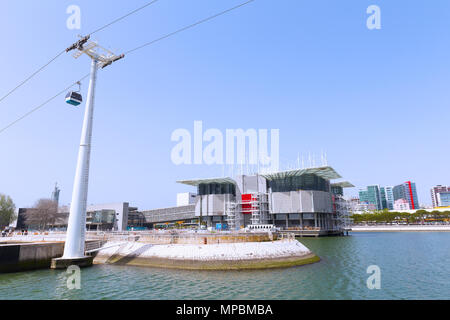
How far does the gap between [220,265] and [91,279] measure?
50.1 feet

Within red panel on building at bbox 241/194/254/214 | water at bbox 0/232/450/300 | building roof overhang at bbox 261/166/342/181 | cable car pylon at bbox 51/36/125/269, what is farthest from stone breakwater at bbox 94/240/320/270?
red panel on building at bbox 241/194/254/214

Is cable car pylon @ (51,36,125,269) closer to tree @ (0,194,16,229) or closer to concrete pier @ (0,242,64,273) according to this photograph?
concrete pier @ (0,242,64,273)

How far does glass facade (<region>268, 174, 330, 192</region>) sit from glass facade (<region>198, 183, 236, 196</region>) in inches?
796

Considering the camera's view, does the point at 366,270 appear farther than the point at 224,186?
No

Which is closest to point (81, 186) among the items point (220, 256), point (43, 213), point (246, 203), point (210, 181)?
point (220, 256)

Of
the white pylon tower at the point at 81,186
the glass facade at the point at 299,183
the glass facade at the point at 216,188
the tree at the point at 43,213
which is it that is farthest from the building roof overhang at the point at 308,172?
the tree at the point at 43,213

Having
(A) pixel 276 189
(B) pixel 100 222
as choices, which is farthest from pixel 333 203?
(B) pixel 100 222

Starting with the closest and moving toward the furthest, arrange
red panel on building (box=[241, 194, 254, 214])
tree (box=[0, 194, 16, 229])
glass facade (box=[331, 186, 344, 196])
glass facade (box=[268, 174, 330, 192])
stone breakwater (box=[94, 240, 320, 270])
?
1. stone breakwater (box=[94, 240, 320, 270])
2. glass facade (box=[268, 174, 330, 192])
3. red panel on building (box=[241, 194, 254, 214])
4. tree (box=[0, 194, 16, 229])
5. glass facade (box=[331, 186, 344, 196])

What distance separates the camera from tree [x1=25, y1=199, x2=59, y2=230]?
358 feet

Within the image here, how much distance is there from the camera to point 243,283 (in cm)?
2655

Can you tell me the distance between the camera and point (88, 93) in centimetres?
3844

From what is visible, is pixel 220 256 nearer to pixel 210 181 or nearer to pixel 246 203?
pixel 246 203

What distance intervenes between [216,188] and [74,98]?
299ft

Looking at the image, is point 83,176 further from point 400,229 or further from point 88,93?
point 400,229
